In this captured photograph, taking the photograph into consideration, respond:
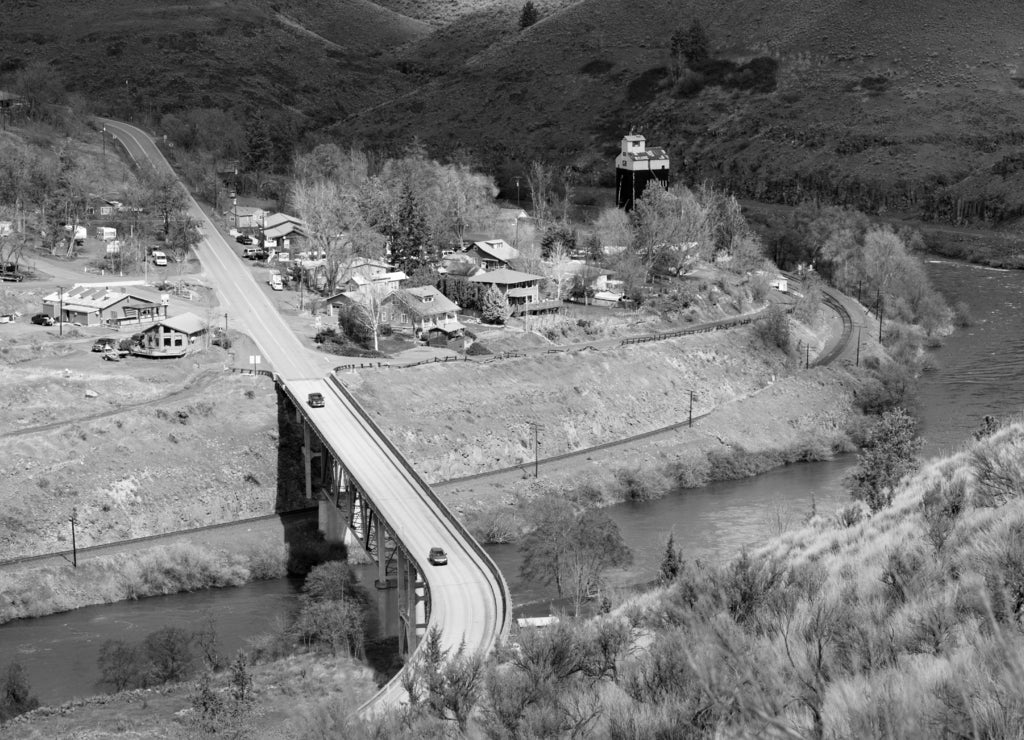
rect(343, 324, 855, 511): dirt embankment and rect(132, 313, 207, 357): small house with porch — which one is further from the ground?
rect(132, 313, 207, 357): small house with porch

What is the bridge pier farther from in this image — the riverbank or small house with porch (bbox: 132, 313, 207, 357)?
small house with porch (bbox: 132, 313, 207, 357)

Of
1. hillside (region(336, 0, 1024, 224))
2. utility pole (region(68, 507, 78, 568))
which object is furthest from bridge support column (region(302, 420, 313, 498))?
hillside (region(336, 0, 1024, 224))

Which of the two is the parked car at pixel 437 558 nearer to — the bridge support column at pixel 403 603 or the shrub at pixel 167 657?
the bridge support column at pixel 403 603

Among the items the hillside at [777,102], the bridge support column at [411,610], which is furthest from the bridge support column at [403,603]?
the hillside at [777,102]

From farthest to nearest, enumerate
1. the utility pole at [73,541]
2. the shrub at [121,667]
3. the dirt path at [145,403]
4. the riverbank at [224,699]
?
the dirt path at [145,403], the utility pole at [73,541], the shrub at [121,667], the riverbank at [224,699]


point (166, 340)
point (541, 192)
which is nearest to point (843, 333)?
point (541, 192)

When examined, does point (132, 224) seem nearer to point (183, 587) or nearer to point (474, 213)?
point (474, 213)
